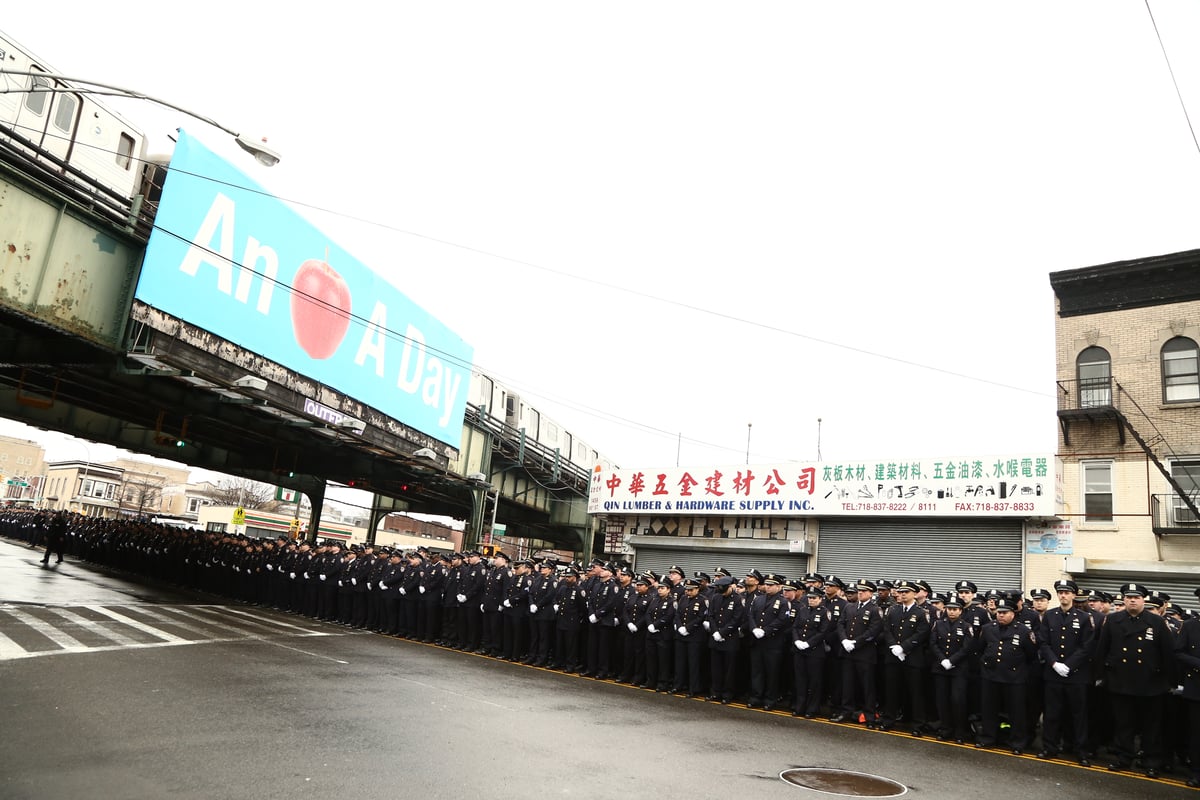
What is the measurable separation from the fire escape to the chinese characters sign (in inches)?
112

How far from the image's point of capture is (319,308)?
19719mm

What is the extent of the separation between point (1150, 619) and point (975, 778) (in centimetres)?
360

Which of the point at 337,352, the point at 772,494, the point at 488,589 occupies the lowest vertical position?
the point at 488,589

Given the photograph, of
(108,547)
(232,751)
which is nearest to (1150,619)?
(232,751)

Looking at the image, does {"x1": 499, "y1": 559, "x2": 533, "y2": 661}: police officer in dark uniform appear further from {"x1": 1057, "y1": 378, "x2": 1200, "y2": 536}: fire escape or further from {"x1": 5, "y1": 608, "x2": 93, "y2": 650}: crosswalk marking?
{"x1": 1057, "y1": 378, "x2": 1200, "y2": 536}: fire escape

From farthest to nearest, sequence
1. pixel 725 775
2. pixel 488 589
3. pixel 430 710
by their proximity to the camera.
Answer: pixel 488 589, pixel 430 710, pixel 725 775

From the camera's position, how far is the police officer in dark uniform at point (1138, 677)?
9305mm

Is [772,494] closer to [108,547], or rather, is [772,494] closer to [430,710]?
[430,710]

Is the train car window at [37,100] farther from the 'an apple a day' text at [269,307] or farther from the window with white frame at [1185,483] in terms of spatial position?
the window with white frame at [1185,483]

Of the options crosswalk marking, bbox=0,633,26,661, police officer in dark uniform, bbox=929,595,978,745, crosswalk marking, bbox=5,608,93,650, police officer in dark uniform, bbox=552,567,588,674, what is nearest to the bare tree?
crosswalk marking, bbox=5,608,93,650

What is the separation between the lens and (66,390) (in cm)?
2041

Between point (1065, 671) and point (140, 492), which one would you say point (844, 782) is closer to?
point (1065, 671)

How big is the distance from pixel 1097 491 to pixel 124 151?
26.6 m

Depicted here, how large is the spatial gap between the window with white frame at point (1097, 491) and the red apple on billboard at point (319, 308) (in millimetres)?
20325
